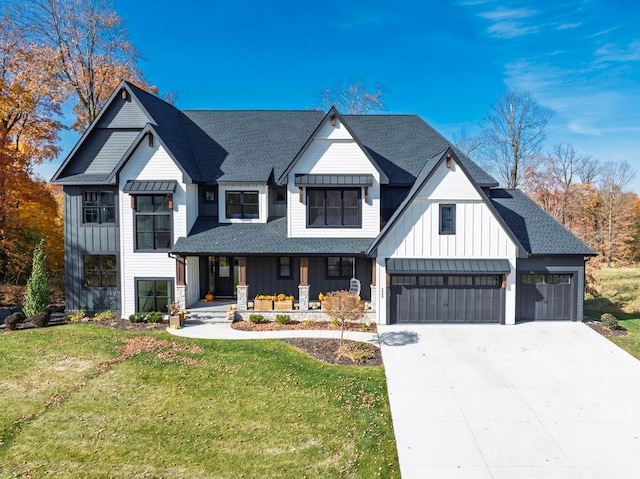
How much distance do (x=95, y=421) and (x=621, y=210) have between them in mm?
51305

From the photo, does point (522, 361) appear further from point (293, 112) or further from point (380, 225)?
point (293, 112)

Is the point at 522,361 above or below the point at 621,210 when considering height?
below

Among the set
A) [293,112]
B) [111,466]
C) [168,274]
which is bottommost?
[111,466]

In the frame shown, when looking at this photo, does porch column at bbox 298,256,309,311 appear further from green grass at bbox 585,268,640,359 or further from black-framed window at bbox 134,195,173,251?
green grass at bbox 585,268,640,359

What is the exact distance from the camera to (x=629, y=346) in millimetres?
14703

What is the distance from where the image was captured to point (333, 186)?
18.5 meters

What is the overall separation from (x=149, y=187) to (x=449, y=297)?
14.3 meters

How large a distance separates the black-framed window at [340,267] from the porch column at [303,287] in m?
1.88

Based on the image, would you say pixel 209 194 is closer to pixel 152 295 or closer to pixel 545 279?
pixel 152 295

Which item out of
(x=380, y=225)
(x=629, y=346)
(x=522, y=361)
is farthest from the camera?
(x=380, y=225)

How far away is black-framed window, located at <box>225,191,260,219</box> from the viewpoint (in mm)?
20094

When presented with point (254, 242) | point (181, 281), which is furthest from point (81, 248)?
point (254, 242)

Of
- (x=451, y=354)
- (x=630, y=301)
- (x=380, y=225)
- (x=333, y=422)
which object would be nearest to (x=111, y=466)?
(x=333, y=422)

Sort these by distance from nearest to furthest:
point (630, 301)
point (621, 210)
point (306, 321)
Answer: point (306, 321) → point (630, 301) → point (621, 210)
